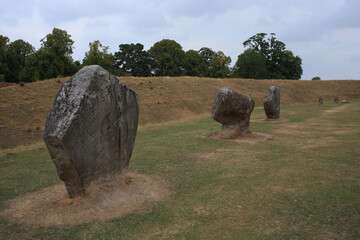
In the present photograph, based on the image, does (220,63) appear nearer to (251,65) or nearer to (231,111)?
(251,65)

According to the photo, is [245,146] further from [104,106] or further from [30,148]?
[30,148]

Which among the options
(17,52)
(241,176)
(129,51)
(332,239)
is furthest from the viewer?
(129,51)

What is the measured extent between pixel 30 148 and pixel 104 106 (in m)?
10.1

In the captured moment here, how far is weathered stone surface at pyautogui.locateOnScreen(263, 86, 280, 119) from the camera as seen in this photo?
68.1 ft

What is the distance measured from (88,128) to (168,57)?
60.0 metres

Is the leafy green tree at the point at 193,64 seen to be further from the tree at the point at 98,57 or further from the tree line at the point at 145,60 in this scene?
the tree at the point at 98,57

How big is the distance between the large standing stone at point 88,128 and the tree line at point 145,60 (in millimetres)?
35763

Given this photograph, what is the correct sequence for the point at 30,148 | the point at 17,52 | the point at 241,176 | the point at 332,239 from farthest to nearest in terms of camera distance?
1. the point at 17,52
2. the point at 30,148
3. the point at 241,176
4. the point at 332,239

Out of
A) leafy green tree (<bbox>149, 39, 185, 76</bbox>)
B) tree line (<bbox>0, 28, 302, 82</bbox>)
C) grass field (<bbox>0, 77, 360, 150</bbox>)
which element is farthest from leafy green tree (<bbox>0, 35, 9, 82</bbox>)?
leafy green tree (<bbox>149, 39, 185, 76</bbox>)

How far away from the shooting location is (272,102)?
68.4ft

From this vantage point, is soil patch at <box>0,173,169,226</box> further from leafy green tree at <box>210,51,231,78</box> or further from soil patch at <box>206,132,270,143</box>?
leafy green tree at <box>210,51,231,78</box>

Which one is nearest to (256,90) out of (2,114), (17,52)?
(2,114)

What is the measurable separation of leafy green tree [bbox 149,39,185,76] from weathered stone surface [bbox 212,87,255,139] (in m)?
51.5

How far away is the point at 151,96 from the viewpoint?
36.8m
